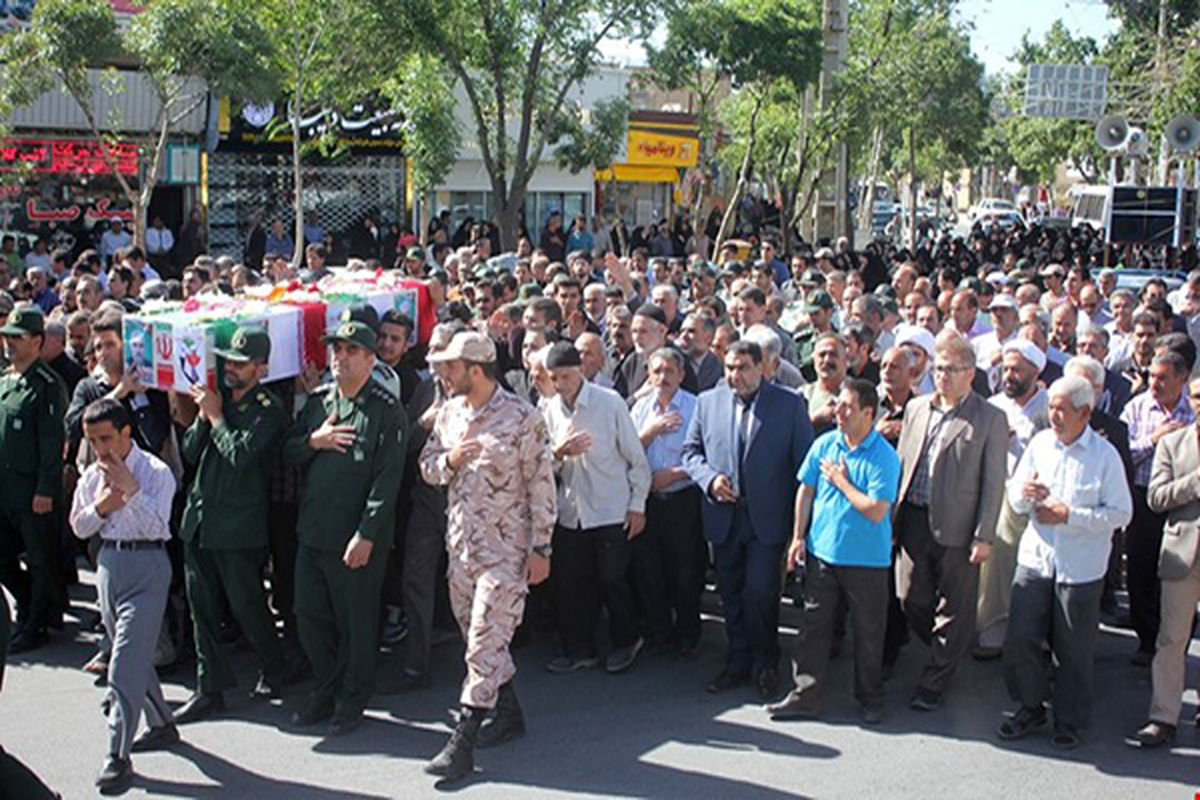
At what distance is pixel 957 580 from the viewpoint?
23.3 ft

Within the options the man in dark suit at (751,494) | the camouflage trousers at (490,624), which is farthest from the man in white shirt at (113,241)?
the camouflage trousers at (490,624)

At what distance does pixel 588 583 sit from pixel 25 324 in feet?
11.7

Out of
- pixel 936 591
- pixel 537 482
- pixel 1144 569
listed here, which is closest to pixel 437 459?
pixel 537 482

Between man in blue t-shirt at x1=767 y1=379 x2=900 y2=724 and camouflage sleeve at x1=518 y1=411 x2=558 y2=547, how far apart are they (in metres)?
1.35

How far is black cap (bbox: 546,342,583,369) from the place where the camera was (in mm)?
7281

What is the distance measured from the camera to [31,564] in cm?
802

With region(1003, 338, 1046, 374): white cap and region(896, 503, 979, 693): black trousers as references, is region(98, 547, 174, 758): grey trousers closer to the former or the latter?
region(896, 503, 979, 693): black trousers

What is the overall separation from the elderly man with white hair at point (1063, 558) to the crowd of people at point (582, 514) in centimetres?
1

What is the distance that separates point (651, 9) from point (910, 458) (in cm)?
1343

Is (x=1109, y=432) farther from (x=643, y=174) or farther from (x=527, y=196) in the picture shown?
(x=643, y=174)

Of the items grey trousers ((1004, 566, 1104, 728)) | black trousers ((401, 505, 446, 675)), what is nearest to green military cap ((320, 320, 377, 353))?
black trousers ((401, 505, 446, 675))

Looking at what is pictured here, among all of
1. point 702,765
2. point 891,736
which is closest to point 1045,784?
point 891,736

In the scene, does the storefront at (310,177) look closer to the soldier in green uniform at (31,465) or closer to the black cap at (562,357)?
the soldier in green uniform at (31,465)

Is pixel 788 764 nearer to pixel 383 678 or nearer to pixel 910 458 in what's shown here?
pixel 910 458
